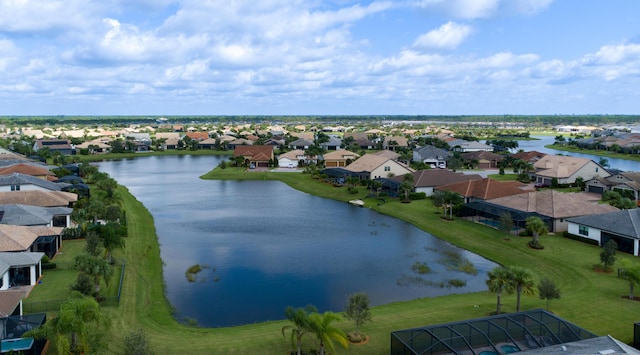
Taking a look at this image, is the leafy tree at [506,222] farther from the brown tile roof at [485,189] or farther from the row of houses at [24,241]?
the row of houses at [24,241]

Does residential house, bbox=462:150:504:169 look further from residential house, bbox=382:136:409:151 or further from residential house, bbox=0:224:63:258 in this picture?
residential house, bbox=0:224:63:258

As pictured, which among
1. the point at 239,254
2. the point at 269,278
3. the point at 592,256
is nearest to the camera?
the point at 269,278

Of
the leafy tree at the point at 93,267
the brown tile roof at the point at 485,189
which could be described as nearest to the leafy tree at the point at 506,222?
the brown tile roof at the point at 485,189

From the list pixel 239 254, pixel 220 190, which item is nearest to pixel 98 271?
pixel 239 254

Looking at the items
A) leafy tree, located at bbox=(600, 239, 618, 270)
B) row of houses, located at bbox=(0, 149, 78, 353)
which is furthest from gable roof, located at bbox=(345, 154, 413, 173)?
leafy tree, located at bbox=(600, 239, 618, 270)

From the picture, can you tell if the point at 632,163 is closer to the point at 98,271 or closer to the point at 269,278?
the point at 269,278

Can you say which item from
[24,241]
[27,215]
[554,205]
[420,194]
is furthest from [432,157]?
[24,241]

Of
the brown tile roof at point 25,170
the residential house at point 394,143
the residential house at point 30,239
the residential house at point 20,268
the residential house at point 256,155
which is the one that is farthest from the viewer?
the residential house at point 394,143
